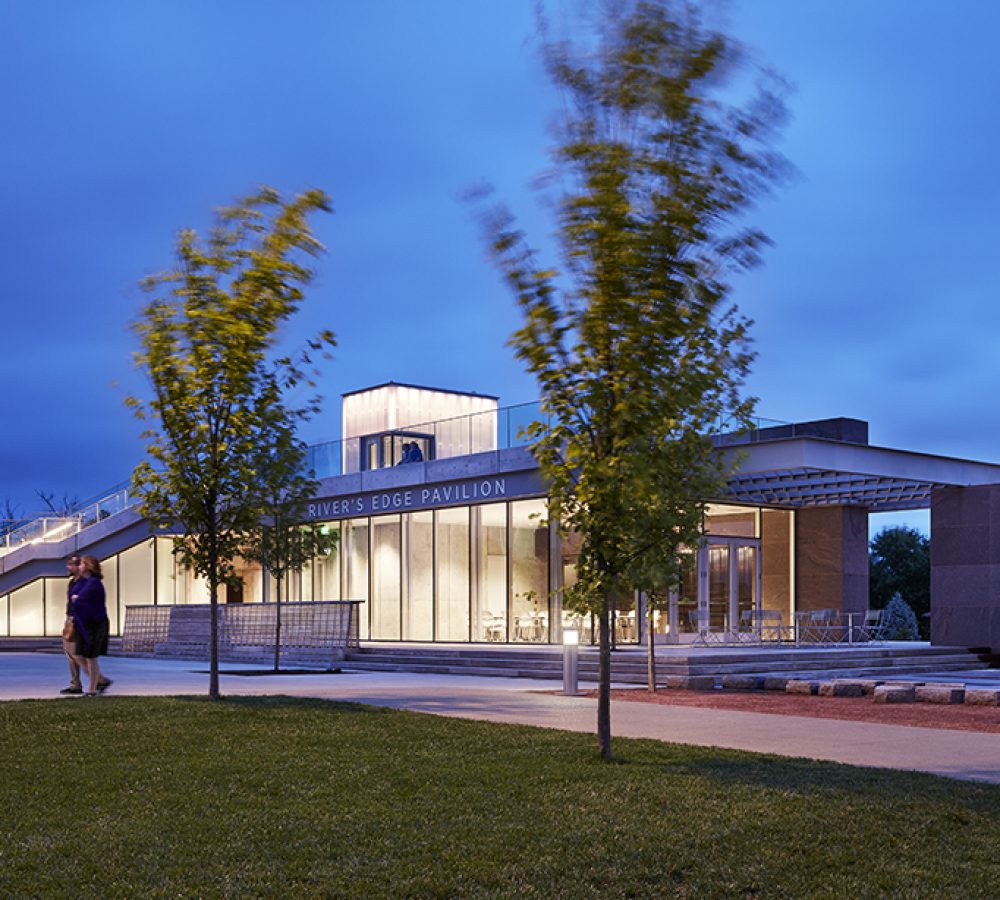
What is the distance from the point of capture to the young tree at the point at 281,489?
51.1 feet

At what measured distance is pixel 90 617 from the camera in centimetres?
1669

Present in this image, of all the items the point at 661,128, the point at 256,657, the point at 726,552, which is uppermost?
the point at 661,128

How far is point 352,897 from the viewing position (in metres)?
6.05

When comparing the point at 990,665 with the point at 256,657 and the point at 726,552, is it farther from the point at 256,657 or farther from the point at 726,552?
the point at 256,657

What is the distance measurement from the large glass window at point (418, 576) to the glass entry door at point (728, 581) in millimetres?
7440

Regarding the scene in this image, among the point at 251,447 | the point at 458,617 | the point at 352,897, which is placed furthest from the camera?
the point at 458,617

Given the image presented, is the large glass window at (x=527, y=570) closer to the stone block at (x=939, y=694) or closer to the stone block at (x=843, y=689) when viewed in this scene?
the stone block at (x=843, y=689)

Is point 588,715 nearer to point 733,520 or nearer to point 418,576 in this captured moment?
point 733,520

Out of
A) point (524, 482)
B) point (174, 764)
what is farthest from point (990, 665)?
point (174, 764)

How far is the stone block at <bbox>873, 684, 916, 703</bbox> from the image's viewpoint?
17.7 m

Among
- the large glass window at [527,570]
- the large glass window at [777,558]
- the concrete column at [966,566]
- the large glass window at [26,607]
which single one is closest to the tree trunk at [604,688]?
the concrete column at [966,566]

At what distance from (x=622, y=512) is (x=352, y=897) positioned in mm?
4183

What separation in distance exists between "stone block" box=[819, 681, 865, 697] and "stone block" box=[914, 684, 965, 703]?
3.13ft

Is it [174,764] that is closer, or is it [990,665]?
[174,764]
